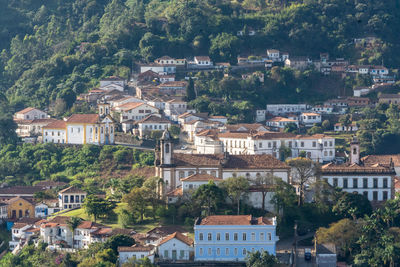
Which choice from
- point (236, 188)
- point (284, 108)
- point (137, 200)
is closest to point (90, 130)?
point (284, 108)

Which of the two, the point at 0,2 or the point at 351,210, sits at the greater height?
the point at 0,2

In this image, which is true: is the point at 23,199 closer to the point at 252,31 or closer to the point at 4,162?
the point at 4,162

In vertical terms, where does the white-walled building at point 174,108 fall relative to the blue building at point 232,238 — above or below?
above

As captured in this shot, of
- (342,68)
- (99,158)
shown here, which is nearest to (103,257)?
Result: (99,158)

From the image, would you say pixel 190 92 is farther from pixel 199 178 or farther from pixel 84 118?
pixel 199 178

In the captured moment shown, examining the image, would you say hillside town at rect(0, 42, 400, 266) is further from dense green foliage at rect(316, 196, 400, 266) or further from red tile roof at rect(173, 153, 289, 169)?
dense green foliage at rect(316, 196, 400, 266)

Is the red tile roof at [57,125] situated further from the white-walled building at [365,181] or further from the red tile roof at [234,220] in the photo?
the red tile roof at [234,220]

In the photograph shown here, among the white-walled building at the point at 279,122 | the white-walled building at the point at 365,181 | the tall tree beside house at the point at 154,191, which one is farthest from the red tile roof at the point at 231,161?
the white-walled building at the point at 279,122
